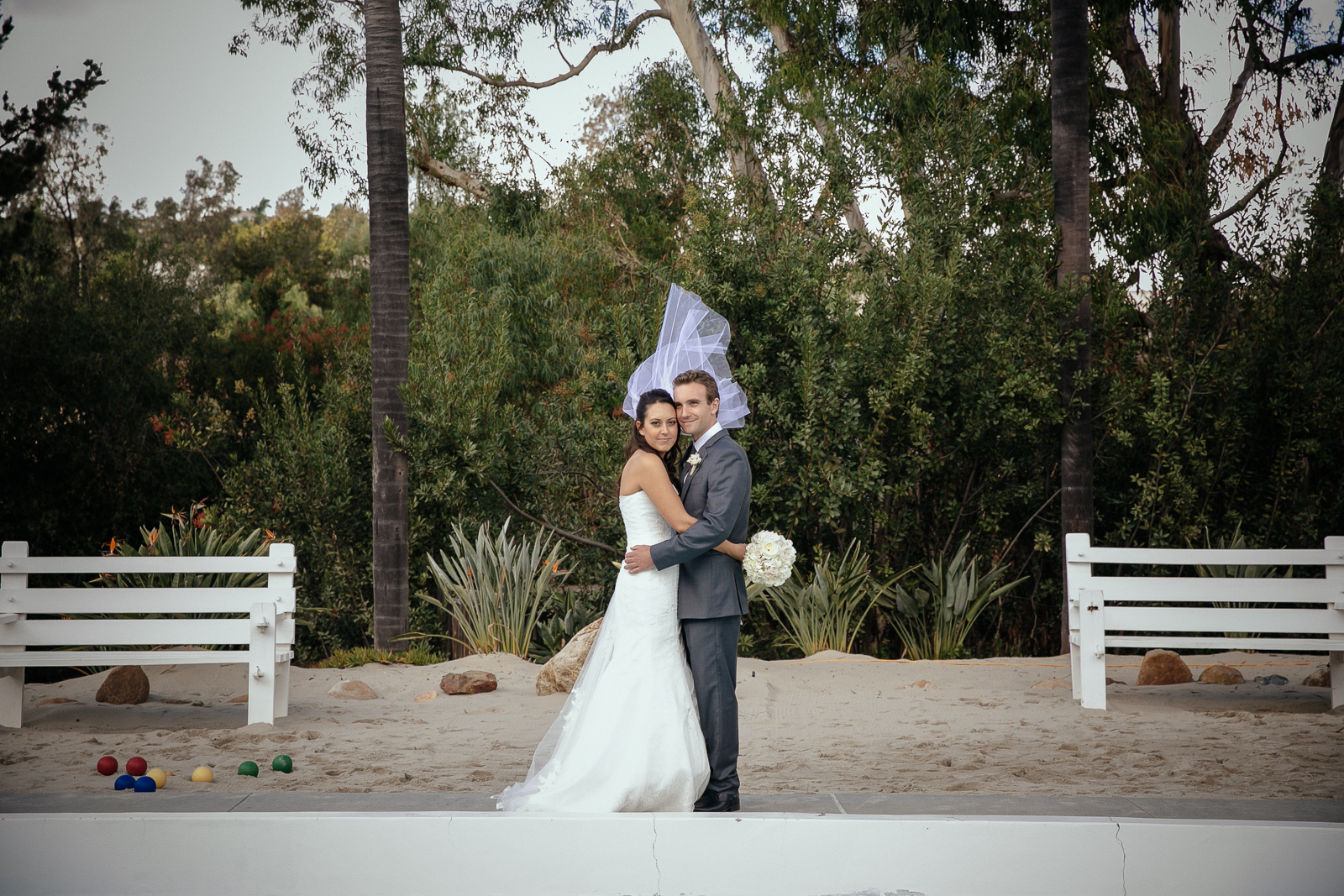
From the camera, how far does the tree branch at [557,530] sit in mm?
8938

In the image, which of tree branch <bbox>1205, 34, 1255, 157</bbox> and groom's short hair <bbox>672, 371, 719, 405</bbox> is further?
tree branch <bbox>1205, 34, 1255, 157</bbox>

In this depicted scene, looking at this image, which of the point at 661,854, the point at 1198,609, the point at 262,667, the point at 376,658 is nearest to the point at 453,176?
the point at 376,658

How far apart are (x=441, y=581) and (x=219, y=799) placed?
443 centimetres

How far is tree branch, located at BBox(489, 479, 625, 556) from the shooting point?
894 centimetres

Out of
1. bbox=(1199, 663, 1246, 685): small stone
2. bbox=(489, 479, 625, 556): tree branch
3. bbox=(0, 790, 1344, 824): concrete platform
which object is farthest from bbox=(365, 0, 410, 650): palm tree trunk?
bbox=(1199, 663, 1246, 685): small stone

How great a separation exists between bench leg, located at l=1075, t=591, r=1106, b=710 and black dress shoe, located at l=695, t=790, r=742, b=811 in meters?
3.10

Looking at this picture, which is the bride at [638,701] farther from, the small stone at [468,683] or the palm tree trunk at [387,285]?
the palm tree trunk at [387,285]

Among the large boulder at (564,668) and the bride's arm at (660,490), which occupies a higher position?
the bride's arm at (660,490)

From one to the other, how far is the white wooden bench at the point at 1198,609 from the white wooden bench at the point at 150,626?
4741mm

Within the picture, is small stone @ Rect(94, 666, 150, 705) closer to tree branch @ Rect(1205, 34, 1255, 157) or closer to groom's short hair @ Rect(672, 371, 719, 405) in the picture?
groom's short hair @ Rect(672, 371, 719, 405)

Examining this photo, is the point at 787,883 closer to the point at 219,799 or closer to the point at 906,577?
the point at 219,799

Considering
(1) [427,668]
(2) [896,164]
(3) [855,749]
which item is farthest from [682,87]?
(3) [855,749]

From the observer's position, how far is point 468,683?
6.96m

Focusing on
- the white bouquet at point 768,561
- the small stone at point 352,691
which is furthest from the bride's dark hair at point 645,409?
the small stone at point 352,691
